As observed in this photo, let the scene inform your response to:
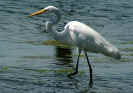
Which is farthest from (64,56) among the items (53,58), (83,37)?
(83,37)

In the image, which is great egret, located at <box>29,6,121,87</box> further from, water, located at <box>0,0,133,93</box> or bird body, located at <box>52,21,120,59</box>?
water, located at <box>0,0,133,93</box>

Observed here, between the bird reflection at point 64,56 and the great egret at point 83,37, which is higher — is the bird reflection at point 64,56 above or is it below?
below

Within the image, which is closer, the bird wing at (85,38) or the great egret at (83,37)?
the great egret at (83,37)

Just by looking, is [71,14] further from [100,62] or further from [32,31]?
[100,62]

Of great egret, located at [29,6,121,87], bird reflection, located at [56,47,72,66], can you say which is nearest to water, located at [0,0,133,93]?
bird reflection, located at [56,47,72,66]

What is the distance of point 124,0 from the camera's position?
21797 mm

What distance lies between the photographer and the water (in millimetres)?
9336

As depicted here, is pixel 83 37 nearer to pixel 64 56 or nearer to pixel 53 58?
pixel 53 58

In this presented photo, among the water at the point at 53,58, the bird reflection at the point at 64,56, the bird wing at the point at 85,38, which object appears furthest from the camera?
the bird reflection at the point at 64,56

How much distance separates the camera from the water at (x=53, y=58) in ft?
30.6

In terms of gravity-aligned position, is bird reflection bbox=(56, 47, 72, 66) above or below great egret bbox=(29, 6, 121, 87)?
below

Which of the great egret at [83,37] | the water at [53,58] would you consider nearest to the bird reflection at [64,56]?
the water at [53,58]

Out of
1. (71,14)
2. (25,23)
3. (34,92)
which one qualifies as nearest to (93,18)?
(71,14)

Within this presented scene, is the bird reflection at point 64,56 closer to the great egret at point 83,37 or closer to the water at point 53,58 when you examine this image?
the water at point 53,58
